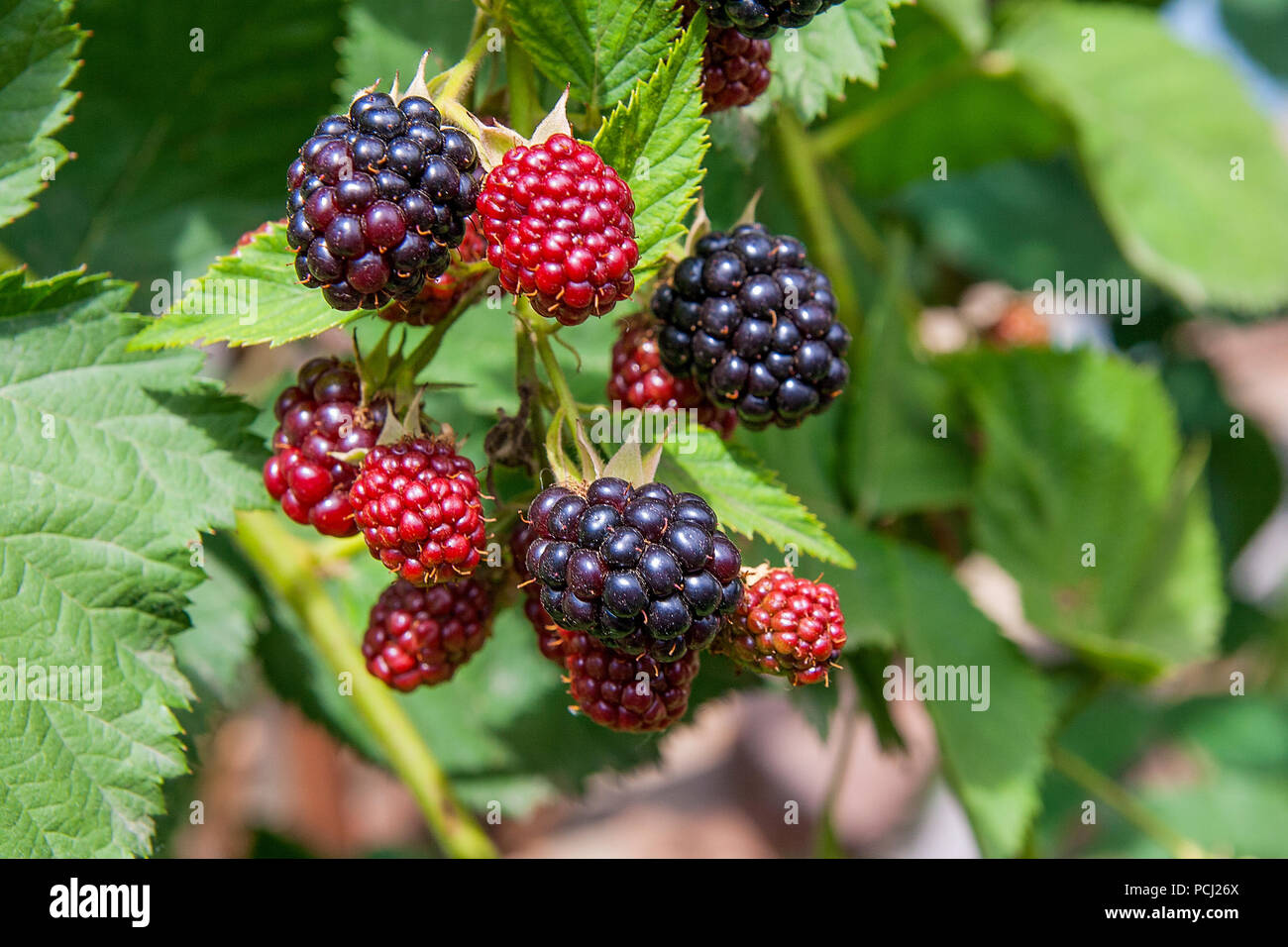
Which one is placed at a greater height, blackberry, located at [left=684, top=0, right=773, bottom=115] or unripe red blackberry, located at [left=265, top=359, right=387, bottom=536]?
blackberry, located at [left=684, top=0, right=773, bottom=115]

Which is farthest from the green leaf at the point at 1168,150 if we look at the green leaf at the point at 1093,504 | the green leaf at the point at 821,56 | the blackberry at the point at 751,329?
the blackberry at the point at 751,329

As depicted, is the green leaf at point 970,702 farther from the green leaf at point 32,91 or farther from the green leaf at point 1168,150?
the green leaf at point 32,91

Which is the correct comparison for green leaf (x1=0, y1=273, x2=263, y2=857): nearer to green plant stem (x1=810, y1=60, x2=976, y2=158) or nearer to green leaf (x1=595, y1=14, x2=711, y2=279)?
green leaf (x1=595, y1=14, x2=711, y2=279)

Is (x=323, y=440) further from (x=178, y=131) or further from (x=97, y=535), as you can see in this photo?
(x=178, y=131)

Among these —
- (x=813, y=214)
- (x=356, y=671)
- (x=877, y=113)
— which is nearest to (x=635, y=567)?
(x=356, y=671)

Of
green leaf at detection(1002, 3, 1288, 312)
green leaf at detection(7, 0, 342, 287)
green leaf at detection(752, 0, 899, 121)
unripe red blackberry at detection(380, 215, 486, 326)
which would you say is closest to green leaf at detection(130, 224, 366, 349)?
unripe red blackberry at detection(380, 215, 486, 326)

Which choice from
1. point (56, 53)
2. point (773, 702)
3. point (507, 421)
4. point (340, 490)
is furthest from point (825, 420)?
point (773, 702)
